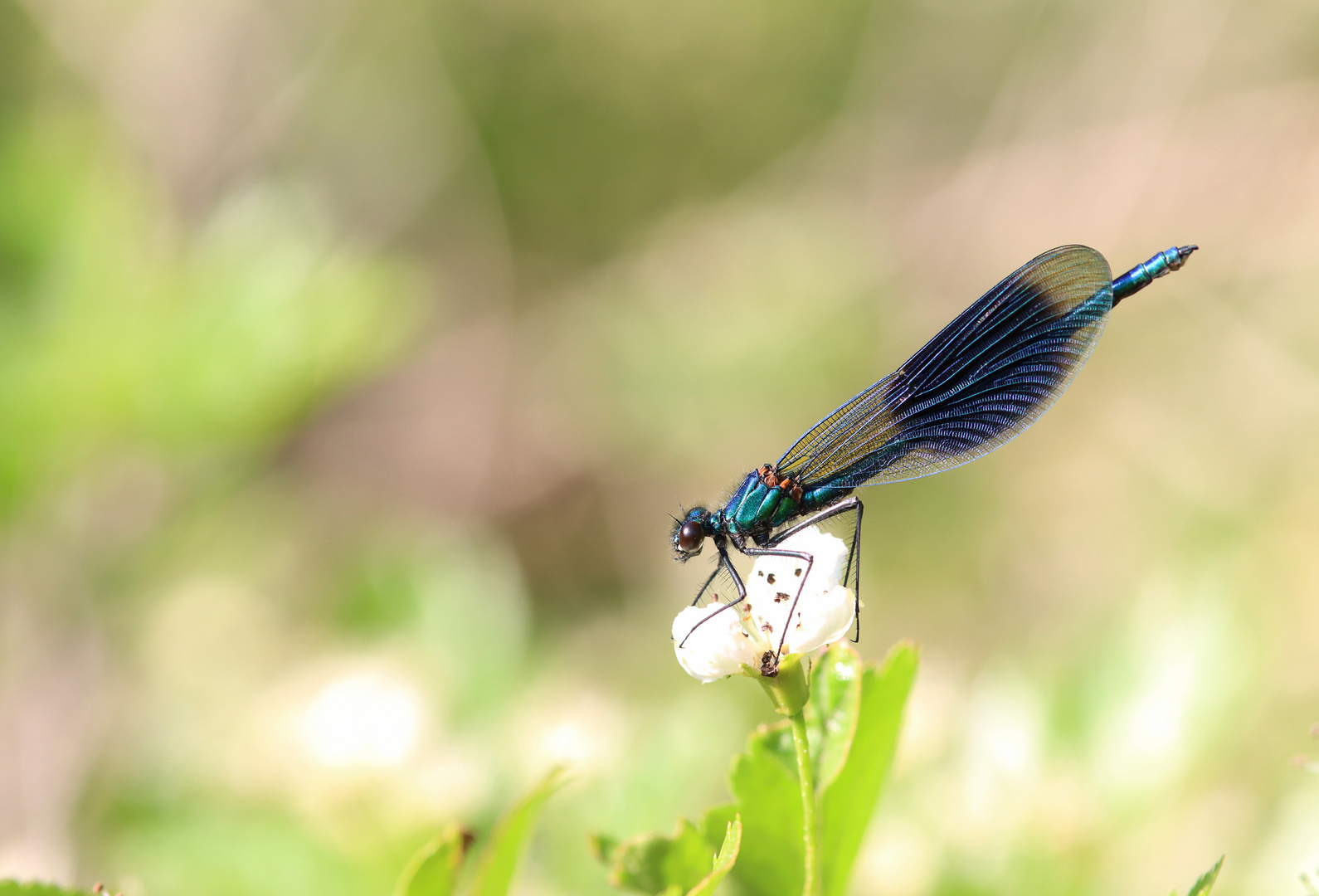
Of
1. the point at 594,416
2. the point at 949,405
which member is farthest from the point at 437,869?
the point at 594,416

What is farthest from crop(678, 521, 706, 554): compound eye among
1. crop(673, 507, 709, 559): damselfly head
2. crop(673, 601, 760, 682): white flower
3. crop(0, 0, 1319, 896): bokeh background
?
crop(673, 601, 760, 682): white flower

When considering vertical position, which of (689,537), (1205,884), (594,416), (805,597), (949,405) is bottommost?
(1205,884)

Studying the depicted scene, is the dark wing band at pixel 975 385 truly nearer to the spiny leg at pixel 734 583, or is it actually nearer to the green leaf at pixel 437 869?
the spiny leg at pixel 734 583

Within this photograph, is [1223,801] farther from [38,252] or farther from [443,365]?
[443,365]

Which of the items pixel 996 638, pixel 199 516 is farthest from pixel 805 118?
pixel 199 516

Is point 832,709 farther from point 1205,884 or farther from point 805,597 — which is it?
point 1205,884

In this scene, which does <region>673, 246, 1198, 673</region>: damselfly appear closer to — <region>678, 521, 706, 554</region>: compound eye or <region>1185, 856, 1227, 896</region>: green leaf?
<region>678, 521, 706, 554</region>: compound eye
